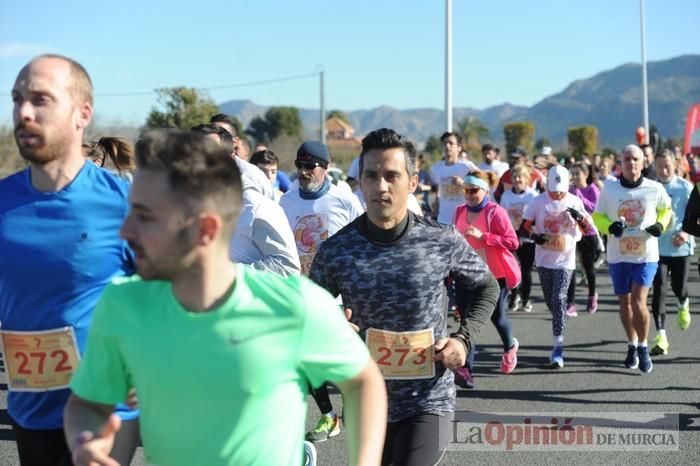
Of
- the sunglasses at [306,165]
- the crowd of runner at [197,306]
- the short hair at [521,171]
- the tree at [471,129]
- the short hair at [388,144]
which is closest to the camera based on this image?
the crowd of runner at [197,306]

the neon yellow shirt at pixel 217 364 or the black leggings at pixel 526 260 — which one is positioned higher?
the neon yellow shirt at pixel 217 364

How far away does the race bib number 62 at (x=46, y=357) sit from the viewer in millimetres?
3051

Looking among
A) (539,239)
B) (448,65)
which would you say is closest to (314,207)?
(539,239)

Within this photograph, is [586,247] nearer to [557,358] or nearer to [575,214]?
[575,214]

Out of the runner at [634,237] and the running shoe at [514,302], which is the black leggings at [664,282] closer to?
the runner at [634,237]

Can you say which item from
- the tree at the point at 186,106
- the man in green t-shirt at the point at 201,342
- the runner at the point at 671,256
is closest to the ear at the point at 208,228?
the man in green t-shirt at the point at 201,342

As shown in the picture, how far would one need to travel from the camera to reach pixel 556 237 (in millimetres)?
9031

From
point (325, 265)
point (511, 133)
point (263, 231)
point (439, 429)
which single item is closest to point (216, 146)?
point (325, 265)

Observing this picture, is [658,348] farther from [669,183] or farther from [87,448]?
[87,448]

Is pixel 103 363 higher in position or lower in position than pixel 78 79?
lower

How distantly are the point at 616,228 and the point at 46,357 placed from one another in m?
6.23

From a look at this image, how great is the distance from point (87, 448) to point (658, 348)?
8.21 meters

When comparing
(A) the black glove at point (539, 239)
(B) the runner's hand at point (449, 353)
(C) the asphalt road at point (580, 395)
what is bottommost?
(C) the asphalt road at point (580, 395)

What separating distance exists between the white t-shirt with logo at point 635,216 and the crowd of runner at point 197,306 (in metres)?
3.90
